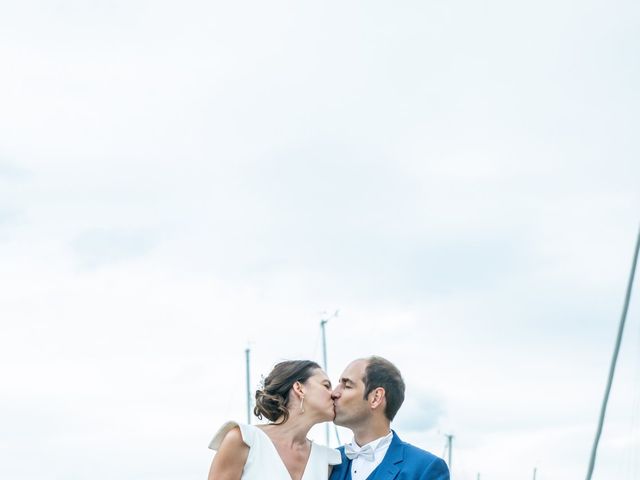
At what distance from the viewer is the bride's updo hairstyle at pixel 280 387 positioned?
9.86 metres

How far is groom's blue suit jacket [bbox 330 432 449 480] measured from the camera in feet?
31.4

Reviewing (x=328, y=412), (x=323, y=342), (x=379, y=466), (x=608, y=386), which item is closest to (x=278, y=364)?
(x=328, y=412)

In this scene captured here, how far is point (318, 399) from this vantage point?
384 inches

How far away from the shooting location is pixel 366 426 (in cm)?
986

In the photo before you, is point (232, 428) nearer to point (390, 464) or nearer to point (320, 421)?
point (320, 421)

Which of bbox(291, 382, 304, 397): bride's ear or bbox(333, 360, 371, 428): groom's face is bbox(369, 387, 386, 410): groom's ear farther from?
bbox(291, 382, 304, 397): bride's ear

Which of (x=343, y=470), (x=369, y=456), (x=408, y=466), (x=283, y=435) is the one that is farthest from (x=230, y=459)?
(x=408, y=466)

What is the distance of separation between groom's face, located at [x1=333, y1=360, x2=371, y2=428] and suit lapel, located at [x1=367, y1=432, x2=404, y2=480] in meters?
0.37

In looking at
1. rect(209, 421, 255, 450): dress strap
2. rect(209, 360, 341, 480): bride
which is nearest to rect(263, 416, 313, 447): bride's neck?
rect(209, 360, 341, 480): bride

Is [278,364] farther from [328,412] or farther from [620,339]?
[620,339]

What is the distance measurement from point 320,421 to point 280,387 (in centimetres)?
46

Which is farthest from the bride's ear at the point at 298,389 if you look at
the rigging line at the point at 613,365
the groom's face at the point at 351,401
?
the rigging line at the point at 613,365

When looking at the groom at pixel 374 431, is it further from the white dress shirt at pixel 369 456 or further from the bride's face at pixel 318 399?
the bride's face at pixel 318 399

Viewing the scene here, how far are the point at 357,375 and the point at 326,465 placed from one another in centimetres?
84
